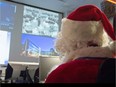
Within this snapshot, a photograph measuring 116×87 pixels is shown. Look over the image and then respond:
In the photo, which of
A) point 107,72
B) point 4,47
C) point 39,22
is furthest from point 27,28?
point 107,72

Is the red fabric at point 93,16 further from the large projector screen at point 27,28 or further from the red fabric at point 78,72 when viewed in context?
the large projector screen at point 27,28

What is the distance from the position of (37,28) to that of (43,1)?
66cm

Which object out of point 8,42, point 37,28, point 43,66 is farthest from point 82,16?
point 37,28

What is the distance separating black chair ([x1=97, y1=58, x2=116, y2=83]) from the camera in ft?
3.35

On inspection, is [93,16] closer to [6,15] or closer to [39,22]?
[6,15]

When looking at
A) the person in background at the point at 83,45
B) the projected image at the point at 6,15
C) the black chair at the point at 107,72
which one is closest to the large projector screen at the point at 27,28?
the projected image at the point at 6,15

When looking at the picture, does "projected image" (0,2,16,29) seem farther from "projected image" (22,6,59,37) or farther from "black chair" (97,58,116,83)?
"black chair" (97,58,116,83)

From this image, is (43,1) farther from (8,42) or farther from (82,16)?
(82,16)

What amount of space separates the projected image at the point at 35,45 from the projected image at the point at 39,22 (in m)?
0.11

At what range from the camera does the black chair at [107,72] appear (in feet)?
3.35

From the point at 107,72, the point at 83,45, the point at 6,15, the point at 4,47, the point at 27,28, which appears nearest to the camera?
the point at 107,72

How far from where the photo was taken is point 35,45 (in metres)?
5.05

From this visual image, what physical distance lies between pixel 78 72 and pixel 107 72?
159mm

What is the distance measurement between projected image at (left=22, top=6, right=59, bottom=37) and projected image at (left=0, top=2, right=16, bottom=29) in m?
0.29
